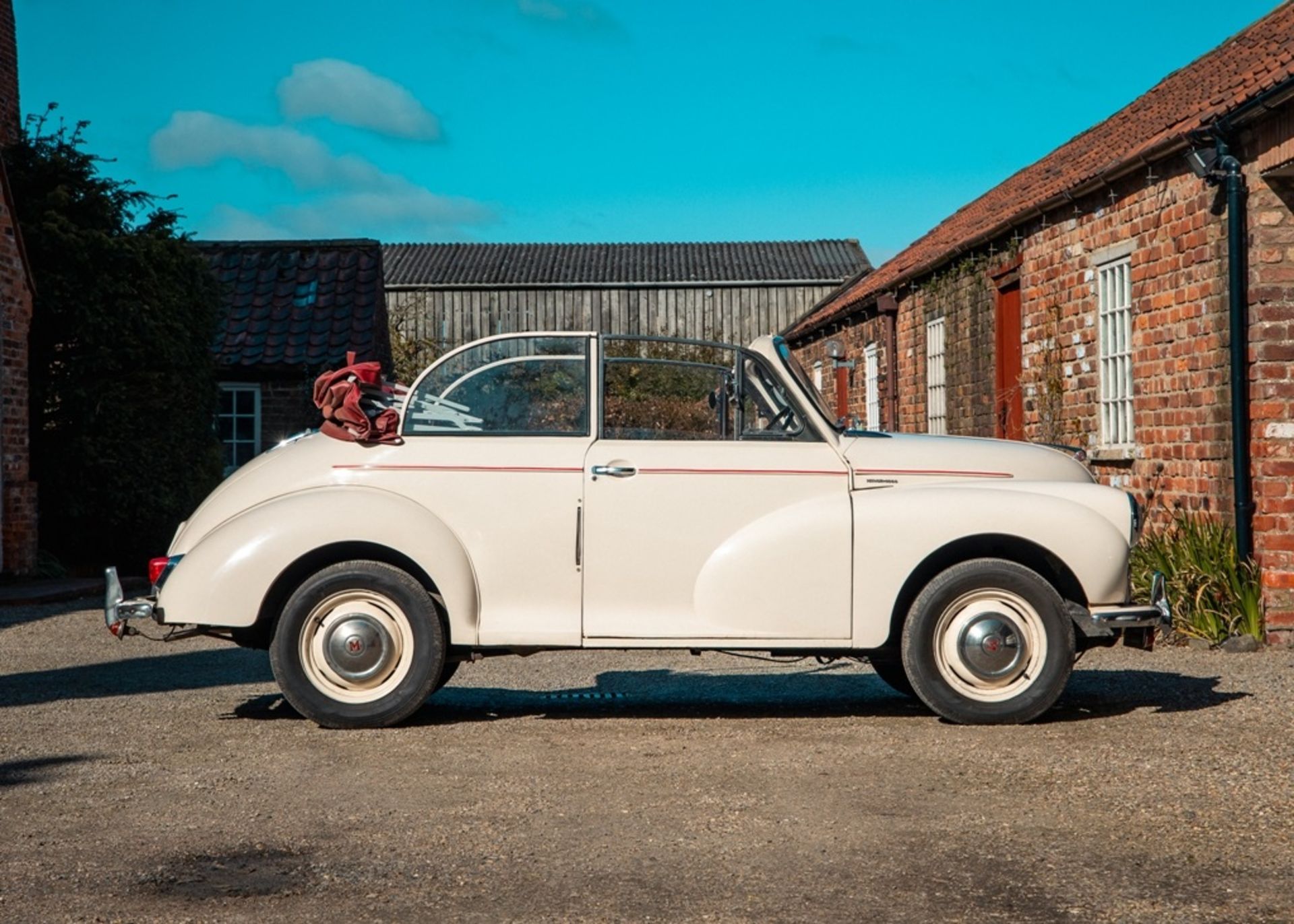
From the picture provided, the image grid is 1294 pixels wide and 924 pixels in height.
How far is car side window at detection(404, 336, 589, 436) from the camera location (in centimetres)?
723

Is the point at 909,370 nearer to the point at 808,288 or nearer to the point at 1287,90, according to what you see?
the point at 1287,90

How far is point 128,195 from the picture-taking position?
1820cm

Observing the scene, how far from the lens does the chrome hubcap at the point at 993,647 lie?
6953 millimetres

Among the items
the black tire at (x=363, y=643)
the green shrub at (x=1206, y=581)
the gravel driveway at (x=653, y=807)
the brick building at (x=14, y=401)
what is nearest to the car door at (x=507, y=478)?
the black tire at (x=363, y=643)

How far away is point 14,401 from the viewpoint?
51.8 feet

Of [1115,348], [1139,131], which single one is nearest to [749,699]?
[1115,348]

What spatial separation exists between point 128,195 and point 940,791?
14943mm

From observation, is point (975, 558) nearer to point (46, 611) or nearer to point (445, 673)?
point (445, 673)

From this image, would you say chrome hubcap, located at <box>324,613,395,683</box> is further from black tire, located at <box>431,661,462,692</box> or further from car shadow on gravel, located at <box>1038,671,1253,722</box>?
car shadow on gravel, located at <box>1038,671,1253,722</box>

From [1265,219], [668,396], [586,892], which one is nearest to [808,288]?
[1265,219]

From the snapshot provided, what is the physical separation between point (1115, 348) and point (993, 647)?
21.5ft

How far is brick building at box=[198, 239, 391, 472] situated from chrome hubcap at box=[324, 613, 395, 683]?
53.2 feet

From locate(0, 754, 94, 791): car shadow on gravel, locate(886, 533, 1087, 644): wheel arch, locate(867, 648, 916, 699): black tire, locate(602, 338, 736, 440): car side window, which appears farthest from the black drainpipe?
locate(0, 754, 94, 791): car shadow on gravel

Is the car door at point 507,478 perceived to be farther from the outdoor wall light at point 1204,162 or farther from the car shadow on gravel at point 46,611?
the car shadow on gravel at point 46,611
